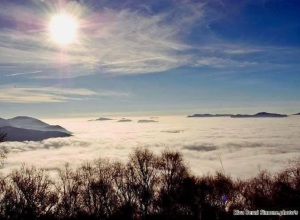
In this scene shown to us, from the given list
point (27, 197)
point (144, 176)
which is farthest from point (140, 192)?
point (27, 197)

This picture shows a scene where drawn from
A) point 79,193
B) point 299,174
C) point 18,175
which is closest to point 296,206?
point 299,174

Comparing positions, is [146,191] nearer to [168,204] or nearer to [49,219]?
[168,204]

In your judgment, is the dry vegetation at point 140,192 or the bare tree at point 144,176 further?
the bare tree at point 144,176

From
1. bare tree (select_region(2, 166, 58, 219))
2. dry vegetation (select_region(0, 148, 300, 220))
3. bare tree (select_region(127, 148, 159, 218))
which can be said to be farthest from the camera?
bare tree (select_region(127, 148, 159, 218))

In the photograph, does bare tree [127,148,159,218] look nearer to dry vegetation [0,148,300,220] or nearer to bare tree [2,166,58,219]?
dry vegetation [0,148,300,220]

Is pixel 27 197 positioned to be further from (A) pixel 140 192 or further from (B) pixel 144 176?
(B) pixel 144 176

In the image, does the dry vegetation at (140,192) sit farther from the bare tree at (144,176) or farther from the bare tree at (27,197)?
the bare tree at (27,197)

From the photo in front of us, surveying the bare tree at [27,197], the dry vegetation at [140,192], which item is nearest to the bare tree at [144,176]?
the dry vegetation at [140,192]

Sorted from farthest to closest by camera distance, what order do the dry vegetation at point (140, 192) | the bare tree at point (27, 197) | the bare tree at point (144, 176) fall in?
the bare tree at point (144, 176) < the dry vegetation at point (140, 192) < the bare tree at point (27, 197)

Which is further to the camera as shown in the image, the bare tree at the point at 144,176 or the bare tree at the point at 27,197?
the bare tree at the point at 144,176

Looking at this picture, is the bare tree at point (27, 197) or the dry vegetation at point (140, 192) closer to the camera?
the bare tree at point (27, 197)

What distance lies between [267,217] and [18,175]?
3988cm

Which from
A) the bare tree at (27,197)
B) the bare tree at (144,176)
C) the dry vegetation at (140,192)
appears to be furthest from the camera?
the bare tree at (144,176)

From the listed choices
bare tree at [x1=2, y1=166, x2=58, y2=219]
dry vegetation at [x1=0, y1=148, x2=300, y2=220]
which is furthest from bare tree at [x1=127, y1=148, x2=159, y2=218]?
bare tree at [x1=2, y1=166, x2=58, y2=219]
